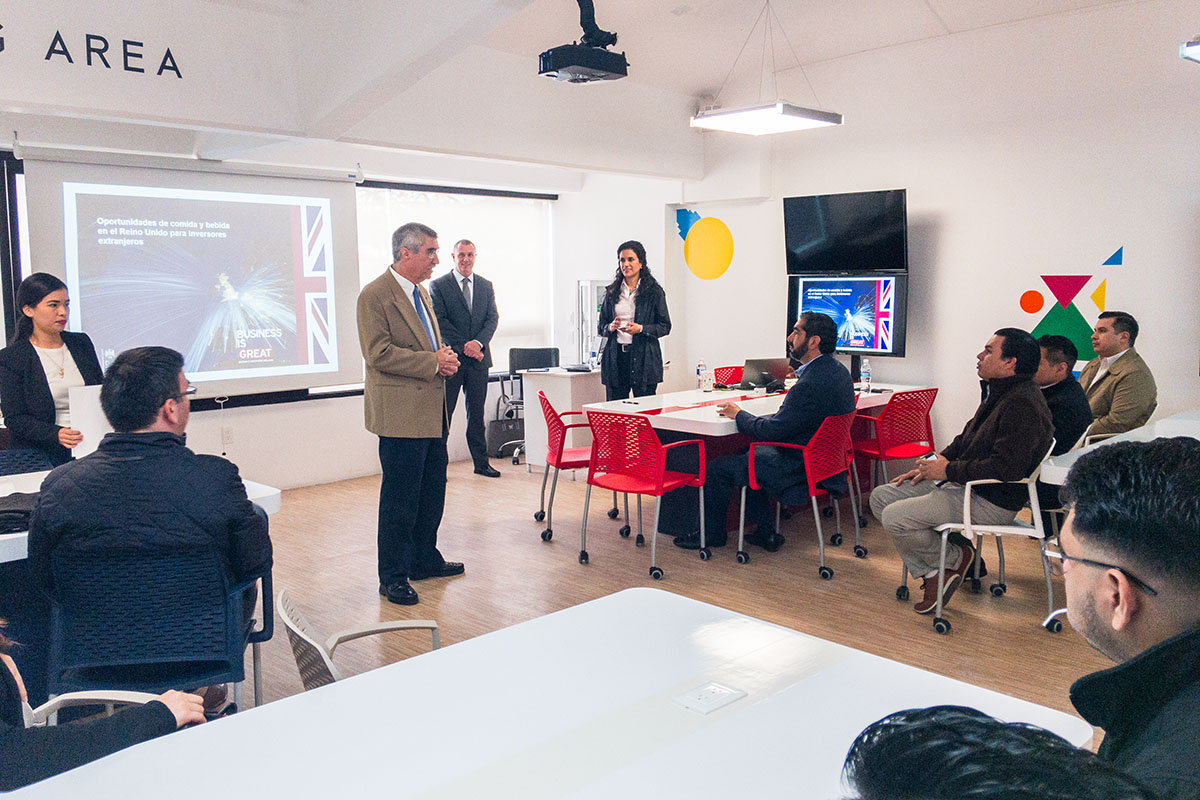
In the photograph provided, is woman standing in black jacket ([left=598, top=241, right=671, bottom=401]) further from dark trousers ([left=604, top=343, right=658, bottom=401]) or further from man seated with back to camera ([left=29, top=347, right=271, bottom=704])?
man seated with back to camera ([left=29, top=347, right=271, bottom=704])

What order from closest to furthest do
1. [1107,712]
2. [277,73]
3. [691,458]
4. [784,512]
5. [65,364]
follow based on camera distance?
[1107,712] → [65,364] → [277,73] → [691,458] → [784,512]

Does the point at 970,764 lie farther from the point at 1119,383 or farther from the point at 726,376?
the point at 726,376

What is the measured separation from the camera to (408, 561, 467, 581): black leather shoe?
4.82 meters

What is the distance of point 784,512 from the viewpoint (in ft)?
19.6

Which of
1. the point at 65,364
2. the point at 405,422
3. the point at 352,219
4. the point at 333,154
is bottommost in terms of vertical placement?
the point at 405,422

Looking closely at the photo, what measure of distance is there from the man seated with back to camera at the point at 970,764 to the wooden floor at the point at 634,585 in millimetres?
3143

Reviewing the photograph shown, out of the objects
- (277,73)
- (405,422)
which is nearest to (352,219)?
(277,73)

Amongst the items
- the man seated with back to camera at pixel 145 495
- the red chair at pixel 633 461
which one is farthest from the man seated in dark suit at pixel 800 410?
the man seated with back to camera at pixel 145 495

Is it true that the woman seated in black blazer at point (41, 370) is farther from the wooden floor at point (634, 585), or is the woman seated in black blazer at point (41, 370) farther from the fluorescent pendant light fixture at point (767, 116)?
the fluorescent pendant light fixture at point (767, 116)

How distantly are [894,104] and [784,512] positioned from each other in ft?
10.6

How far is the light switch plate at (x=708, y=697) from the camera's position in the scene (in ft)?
Answer: 5.01

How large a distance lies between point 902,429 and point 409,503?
3.15 metres

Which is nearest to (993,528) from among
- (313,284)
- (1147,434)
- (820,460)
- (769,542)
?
(1147,434)

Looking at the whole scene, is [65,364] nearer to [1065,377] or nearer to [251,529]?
[251,529]
